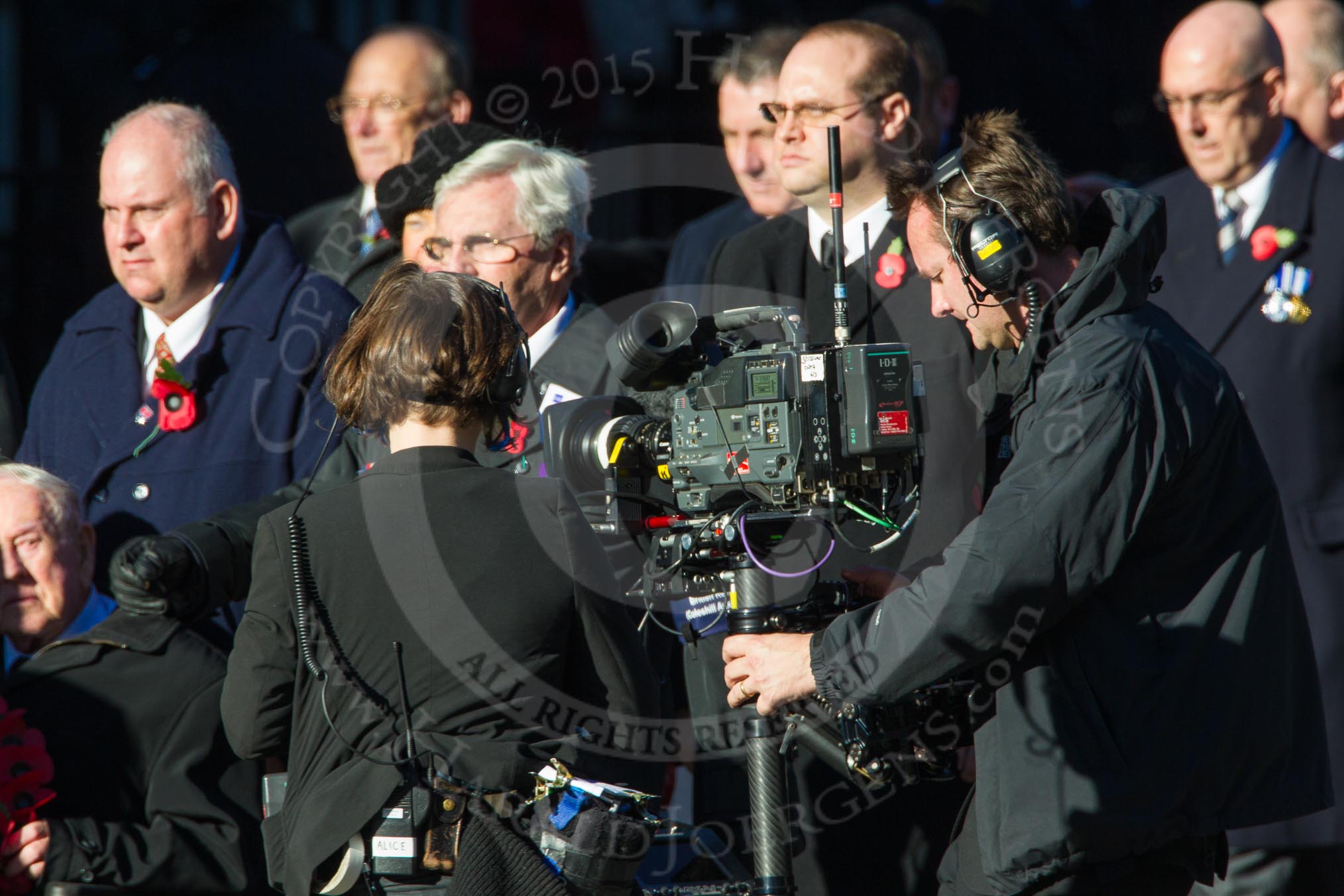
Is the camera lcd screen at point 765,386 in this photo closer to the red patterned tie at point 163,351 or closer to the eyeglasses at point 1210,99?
the red patterned tie at point 163,351

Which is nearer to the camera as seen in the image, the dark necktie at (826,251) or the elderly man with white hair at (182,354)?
the dark necktie at (826,251)

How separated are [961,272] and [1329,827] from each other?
6.71 ft

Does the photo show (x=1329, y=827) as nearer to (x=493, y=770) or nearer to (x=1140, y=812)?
(x=1140, y=812)

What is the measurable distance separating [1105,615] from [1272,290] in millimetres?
2141

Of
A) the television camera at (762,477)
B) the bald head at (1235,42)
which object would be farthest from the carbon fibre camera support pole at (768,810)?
the bald head at (1235,42)

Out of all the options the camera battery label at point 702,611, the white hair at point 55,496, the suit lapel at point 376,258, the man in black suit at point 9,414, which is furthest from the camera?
the suit lapel at point 376,258

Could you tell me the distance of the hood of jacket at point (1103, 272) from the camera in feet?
8.68

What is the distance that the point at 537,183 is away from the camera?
3.81m

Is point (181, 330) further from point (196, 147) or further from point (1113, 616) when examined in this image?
point (1113, 616)

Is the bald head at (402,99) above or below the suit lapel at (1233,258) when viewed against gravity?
above

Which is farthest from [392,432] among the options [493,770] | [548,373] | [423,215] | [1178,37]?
[1178,37]

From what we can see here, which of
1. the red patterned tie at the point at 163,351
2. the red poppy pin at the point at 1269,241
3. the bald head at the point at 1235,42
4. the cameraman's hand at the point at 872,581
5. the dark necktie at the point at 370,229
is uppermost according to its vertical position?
the bald head at the point at 1235,42

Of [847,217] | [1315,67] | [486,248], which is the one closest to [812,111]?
[847,217]

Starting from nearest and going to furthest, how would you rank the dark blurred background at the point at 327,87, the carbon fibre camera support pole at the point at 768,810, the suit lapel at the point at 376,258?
the carbon fibre camera support pole at the point at 768,810 → the suit lapel at the point at 376,258 → the dark blurred background at the point at 327,87
